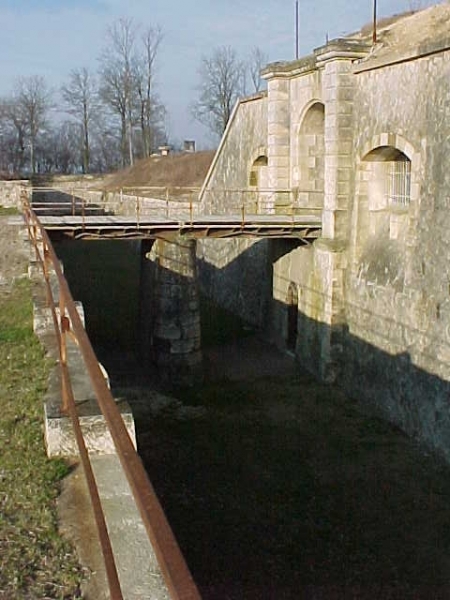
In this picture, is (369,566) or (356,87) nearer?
(369,566)

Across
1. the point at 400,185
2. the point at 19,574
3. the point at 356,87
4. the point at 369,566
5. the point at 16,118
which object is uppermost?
the point at 16,118

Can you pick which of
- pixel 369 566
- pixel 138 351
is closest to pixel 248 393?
pixel 138 351

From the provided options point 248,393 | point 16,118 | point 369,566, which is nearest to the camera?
point 369,566

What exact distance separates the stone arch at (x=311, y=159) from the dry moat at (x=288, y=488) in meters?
4.50

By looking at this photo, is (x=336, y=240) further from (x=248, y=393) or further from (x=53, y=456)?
(x=53, y=456)

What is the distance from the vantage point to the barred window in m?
13.8

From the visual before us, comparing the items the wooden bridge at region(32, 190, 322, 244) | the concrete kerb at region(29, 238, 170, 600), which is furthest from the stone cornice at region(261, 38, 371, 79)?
the concrete kerb at region(29, 238, 170, 600)

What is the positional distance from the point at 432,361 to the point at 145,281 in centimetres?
740

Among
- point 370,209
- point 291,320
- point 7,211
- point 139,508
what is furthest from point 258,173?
point 139,508

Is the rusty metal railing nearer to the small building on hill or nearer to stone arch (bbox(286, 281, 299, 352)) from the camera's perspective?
the small building on hill

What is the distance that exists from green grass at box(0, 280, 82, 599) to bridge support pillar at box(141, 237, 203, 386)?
381 inches

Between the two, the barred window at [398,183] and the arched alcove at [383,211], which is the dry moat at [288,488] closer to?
the arched alcove at [383,211]

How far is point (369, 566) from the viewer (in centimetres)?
876

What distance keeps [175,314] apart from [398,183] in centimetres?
568
